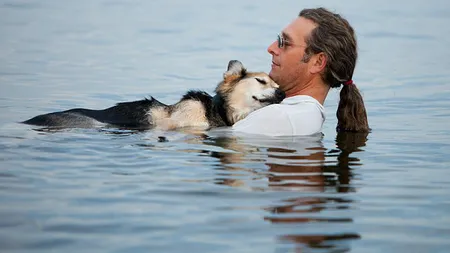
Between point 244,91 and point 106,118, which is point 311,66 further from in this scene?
point 106,118

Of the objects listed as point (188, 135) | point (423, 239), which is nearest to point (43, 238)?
point (423, 239)

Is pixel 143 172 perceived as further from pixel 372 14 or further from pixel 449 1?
pixel 449 1

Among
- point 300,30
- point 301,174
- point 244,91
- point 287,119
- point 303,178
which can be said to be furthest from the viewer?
point 244,91

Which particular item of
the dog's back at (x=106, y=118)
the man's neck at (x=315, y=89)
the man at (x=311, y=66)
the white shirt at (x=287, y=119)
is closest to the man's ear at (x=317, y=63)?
the man at (x=311, y=66)

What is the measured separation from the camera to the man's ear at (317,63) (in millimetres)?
7449

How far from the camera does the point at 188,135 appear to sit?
25.2 ft

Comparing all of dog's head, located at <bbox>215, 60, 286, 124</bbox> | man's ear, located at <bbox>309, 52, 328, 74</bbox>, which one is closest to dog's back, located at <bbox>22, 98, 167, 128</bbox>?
dog's head, located at <bbox>215, 60, 286, 124</bbox>

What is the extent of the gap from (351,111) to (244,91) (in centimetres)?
104

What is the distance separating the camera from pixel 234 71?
7.90 meters

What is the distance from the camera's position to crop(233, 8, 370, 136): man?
719 cm

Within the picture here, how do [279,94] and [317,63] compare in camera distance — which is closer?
[317,63]

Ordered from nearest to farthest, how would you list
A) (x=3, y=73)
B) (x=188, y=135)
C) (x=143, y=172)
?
(x=143, y=172) < (x=188, y=135) < (x=3, y=73)

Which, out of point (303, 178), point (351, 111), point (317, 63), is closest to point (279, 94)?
point (317, 63)

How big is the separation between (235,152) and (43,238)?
2.89 metres
